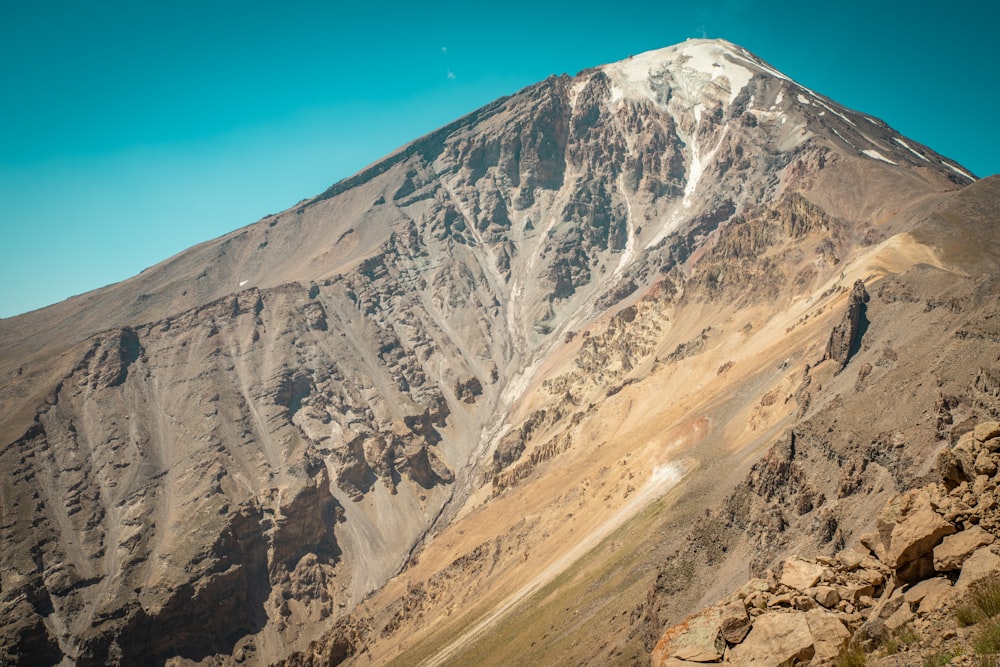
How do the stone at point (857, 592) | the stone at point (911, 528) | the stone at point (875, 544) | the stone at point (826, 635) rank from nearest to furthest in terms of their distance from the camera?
the stone at point (911, 528), the stone at point (826, 635), the stone at point (857, 592), the stone at point (875, 544)

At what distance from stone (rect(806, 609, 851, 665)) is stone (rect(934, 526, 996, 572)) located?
82.4 inches

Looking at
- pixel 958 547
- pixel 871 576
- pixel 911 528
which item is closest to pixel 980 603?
pixel 958 547

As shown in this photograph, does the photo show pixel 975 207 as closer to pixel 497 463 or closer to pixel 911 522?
pixel 497 463

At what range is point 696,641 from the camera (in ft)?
50.0

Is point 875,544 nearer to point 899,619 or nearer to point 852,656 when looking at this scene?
point 899,619

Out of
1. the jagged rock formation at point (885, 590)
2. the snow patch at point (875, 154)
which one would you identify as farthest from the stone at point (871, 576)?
the snow patch at point (875, 154)

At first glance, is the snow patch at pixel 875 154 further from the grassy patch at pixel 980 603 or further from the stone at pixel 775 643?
the grassy patch at pixel 980 603

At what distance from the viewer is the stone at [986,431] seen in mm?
13188

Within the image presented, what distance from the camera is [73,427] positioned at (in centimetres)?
14025

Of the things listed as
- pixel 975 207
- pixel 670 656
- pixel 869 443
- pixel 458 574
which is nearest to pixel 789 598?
pixel 670 656

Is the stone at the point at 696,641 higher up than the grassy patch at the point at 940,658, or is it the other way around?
the grassy patch at the point at 940,658

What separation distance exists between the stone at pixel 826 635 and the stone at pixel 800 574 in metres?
1.32

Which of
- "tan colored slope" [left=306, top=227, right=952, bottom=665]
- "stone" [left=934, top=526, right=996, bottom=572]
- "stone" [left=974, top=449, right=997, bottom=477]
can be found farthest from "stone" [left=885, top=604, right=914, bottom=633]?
"tan colored slope" [left=306, top=227, right=952, bottom=665]

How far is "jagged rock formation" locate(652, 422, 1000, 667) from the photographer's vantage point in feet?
35.7
